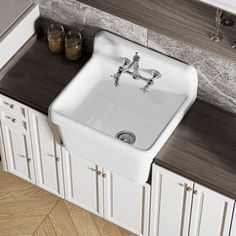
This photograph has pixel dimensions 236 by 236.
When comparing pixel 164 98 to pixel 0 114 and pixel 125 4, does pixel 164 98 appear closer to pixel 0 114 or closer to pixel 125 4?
pixel 125 4

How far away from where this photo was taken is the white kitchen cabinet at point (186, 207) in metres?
3.93

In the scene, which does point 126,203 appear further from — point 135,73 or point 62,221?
point 135,73

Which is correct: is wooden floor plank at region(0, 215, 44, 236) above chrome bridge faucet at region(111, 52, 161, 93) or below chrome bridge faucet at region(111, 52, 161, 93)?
below

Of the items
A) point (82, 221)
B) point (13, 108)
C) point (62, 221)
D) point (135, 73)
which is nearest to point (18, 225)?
point (62, 221)

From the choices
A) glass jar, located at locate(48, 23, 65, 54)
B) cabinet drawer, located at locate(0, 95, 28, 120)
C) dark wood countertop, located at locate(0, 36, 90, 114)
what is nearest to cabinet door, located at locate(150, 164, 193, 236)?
dark wood countertop, located at locate(0, 36, 90, 114)

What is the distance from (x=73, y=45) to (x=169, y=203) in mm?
973

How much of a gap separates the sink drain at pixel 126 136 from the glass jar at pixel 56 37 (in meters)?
0.60

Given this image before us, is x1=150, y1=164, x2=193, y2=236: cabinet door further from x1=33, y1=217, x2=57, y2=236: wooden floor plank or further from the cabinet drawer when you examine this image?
the cabinet drawer

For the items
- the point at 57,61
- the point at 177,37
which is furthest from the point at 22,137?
the point at 177,37

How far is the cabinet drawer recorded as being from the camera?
14.0 feet

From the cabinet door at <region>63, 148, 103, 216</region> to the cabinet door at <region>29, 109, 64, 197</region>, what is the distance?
5cm

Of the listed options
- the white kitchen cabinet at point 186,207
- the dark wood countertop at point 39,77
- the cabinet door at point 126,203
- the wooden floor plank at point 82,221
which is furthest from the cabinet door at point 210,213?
the dark wood countertop at point 39,77

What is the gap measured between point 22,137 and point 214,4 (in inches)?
55.0

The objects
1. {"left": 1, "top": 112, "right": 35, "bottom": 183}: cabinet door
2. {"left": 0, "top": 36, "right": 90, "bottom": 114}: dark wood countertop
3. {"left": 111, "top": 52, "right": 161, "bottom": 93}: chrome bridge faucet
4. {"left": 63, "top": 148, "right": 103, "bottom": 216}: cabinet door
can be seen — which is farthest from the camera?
{"left": 1, "top": 112, "right": 35, "bottom": 183}: cabinet door
